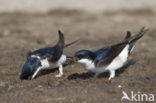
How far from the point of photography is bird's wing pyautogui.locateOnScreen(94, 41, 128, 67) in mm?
5273

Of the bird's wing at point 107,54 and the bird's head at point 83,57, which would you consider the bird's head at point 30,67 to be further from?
the bird's wing at point 107,54

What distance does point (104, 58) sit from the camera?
530 centimetres

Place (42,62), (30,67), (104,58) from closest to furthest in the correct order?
(104,58)
(30,67)
(42,62)

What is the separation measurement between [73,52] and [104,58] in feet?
6.66

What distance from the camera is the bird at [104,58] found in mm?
5141

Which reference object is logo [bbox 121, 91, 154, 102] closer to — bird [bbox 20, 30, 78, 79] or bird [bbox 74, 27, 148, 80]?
bird [bbox 74, 27, 148, 80]

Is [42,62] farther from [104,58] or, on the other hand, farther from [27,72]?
[104,58]

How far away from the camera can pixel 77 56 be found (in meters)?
5.09

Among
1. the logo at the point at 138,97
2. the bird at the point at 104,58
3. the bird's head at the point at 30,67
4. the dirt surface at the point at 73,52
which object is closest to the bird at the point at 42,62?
the bird's head at the point at 30,67

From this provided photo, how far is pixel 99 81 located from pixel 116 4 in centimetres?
747

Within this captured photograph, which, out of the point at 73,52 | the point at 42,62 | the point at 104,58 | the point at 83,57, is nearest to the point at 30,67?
the point at 42,62

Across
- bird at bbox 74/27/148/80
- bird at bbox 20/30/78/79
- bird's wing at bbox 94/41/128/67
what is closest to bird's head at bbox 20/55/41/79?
bird at bbox 20/30/78/79

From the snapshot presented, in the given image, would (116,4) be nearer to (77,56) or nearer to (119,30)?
(119,30)

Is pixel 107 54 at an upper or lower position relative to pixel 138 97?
upper
